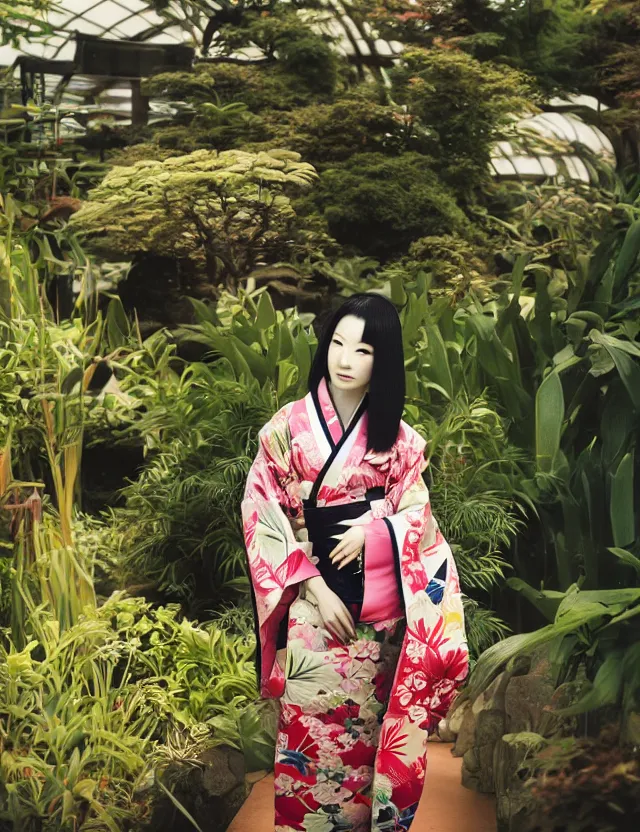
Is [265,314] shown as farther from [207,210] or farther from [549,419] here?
[549,419]

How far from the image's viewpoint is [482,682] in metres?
2.60

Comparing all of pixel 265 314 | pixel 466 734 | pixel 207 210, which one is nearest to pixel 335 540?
pixel 466 734

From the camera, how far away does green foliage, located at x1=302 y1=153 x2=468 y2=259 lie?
3740 mm

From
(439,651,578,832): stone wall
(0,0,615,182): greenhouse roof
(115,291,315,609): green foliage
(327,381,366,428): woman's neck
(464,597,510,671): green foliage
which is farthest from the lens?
(0,0,615,182): greenhouse roof

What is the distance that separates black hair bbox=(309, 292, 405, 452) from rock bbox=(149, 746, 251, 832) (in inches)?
40.2

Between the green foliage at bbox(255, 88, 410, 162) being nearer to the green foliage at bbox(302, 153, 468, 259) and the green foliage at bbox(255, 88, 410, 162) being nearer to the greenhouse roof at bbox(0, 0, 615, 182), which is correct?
the green foliage at bbox(302, 153, 468, 259)

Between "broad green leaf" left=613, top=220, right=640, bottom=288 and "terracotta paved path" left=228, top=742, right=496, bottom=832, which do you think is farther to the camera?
"broad green leaf" left=613, top=220, right=640, bottom=288

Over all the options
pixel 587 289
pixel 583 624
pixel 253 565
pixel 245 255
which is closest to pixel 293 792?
pixel 253 565

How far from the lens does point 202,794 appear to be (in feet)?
8.48

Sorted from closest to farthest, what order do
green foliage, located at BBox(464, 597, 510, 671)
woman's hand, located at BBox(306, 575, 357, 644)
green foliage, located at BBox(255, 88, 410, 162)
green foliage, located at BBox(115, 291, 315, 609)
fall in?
woman's hand, located at BBox(306, 575, 357, 644)
green foliage, located at BBox(464, 597, 510, 671)
green foliage, located at BBox(115, 291, 315, 609)
green foliage, located at BBox(255, 88, 410, 162)

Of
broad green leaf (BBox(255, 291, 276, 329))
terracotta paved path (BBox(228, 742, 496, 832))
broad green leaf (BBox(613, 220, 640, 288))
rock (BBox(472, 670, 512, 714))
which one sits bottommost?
terracotta paved path (BBox(228, 742, 496, 832))

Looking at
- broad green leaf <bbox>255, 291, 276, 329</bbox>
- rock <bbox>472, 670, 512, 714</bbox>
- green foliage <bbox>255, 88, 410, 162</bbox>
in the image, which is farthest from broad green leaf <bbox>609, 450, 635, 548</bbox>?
green foliage <bbox>255, 88, 410, 162</bbox>

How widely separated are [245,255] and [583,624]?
1.91 meters

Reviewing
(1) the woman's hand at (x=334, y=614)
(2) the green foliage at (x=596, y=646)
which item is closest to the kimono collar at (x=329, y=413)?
(1) the woman's hand at (x=334, y=614)
